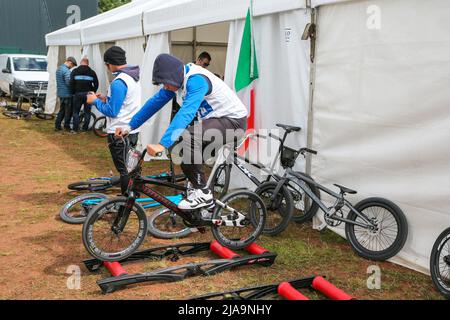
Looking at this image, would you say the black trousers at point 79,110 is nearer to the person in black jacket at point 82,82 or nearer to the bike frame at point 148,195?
the person in black jacket at point 82,82

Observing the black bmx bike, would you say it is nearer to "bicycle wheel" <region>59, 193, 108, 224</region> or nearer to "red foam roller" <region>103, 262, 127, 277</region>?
"red foam roller" <region>103, 262, 127, 277</region>

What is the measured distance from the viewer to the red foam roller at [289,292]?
3.55 metres

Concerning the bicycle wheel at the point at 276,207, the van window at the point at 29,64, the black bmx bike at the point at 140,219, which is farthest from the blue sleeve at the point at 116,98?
the van window at the point at 29,64

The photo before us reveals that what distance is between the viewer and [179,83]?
4.30 meters

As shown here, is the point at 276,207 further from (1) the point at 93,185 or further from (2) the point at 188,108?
(1) the point at 93,185

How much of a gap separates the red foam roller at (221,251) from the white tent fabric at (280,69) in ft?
5.36

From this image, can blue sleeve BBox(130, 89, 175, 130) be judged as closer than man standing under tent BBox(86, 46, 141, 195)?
Yes

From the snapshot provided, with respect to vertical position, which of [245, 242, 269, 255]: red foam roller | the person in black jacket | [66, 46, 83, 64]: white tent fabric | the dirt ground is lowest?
the dirt ground

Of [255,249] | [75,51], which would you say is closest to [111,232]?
[255,249]

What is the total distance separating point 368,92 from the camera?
4.80m

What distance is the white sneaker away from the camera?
444 cm

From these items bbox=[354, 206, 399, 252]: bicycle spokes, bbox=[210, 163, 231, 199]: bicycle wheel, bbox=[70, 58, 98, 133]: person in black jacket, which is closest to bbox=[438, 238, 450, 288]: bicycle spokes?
bbox=[354, 206, 399, 252]: bicycle spokes

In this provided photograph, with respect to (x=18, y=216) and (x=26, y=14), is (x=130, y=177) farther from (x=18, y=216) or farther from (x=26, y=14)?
(x=26, y=14)

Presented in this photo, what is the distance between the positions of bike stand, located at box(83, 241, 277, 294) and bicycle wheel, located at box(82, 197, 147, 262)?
132mm
